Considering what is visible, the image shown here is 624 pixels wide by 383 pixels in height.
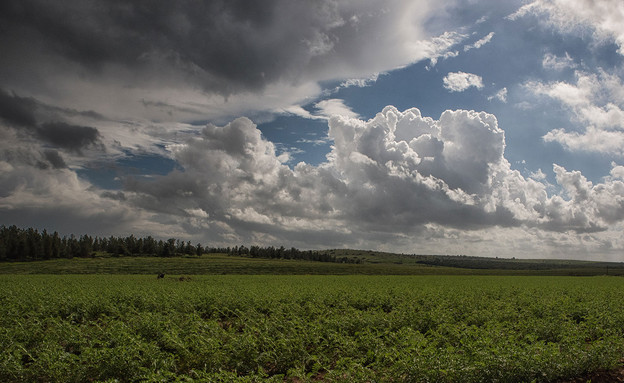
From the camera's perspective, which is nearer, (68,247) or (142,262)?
(142,262)

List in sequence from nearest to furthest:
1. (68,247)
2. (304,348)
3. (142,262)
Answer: (304,348) → (142,262) → (68,247)

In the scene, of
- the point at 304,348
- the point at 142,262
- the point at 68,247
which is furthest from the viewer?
the point at 68,247

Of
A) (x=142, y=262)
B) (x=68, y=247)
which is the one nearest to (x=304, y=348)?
(x=142, y=262)

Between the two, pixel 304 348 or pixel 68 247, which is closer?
pixel 304 348

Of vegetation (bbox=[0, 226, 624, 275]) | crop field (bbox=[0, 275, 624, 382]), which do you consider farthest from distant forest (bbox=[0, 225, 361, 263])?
crop field (bbox=[0, 275, 624, 382])

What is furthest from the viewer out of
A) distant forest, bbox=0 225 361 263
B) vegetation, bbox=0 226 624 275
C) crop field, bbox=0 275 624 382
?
distant forest, bbox=0 225 361 263

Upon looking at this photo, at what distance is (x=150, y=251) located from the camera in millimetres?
161875

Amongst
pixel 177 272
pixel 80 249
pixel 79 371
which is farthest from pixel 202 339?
pixel 80 249

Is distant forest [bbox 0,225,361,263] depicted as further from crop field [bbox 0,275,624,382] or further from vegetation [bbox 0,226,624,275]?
crop field [bbox 0,275,624,382]

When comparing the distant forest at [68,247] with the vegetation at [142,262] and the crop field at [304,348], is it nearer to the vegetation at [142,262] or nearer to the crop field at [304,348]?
the vegetation at [142,262]

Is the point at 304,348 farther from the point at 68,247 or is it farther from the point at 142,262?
the point at 68,247

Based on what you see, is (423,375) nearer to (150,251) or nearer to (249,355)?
(249,355)

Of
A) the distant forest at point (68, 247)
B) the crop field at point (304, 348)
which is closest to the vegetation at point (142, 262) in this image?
the distant forest at point (68, 247)

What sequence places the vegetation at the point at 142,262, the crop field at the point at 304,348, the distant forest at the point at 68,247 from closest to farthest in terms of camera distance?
the crop field at the point at 304,348, the vegetation at the point at 142,262, the distant forest at the point at 68,247
